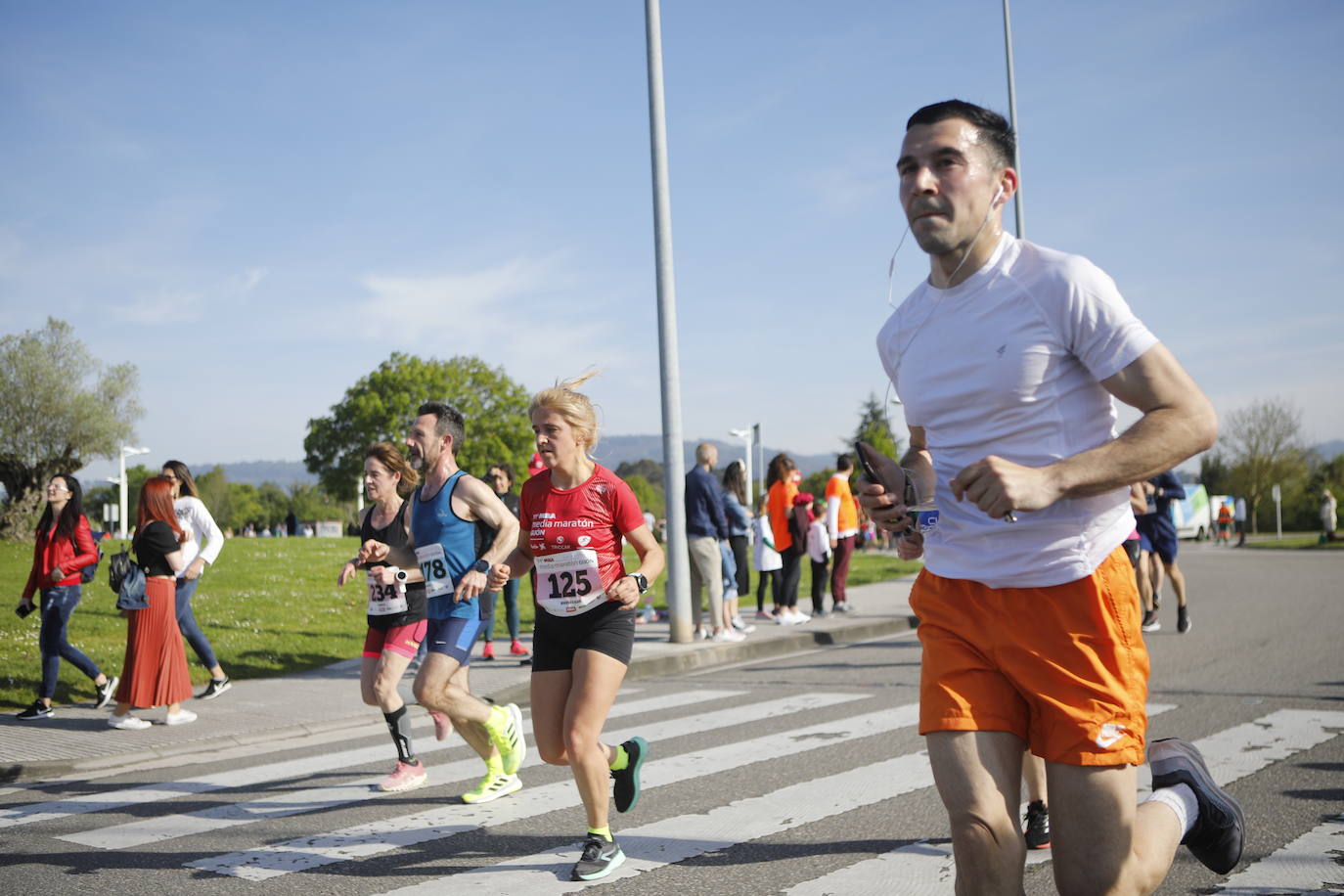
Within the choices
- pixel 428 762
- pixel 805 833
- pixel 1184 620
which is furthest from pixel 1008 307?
pixel 1184 620

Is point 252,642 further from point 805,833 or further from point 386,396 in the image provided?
point 386,396

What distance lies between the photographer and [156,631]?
874 centimetres

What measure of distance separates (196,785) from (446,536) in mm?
2258

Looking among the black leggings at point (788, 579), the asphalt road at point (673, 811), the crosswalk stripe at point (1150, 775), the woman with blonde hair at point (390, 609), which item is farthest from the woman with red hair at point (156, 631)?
the black leggings at point (788, 579)

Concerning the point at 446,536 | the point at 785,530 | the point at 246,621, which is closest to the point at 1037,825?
the point at 446,536

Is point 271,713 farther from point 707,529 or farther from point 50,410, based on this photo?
point 50,410

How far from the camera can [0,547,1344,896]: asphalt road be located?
4648mm

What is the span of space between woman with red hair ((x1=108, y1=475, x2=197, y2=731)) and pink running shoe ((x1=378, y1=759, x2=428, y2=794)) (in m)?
3.07

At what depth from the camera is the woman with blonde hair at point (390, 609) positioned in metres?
6.36

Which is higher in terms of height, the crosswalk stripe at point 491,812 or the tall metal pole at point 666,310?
the tall metal pole at point 666,310

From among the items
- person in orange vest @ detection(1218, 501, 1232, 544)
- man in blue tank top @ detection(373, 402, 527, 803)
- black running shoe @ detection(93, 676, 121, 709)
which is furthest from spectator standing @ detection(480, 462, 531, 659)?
person in orange vest @ detection(1218, 501, 1232, 544)

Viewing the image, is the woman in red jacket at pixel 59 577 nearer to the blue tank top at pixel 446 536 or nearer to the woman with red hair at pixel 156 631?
the woman with red hair at pixel 156 631

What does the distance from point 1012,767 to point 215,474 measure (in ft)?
389

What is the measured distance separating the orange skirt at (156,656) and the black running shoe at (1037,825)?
21.5 feet
